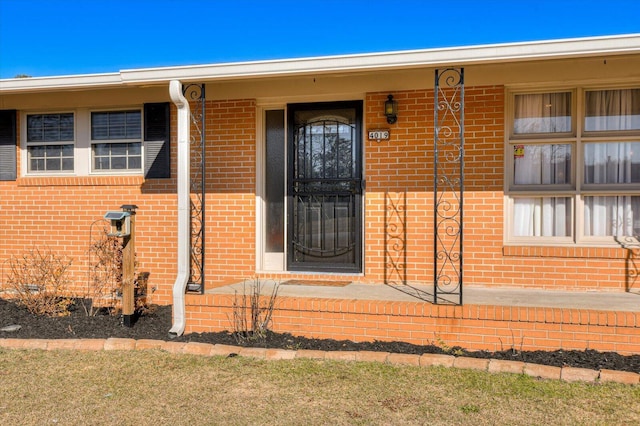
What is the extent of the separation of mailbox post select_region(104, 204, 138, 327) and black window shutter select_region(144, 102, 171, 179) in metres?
1.31

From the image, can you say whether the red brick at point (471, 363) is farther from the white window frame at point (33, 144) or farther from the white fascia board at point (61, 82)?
the white window frame at point (33, 144)

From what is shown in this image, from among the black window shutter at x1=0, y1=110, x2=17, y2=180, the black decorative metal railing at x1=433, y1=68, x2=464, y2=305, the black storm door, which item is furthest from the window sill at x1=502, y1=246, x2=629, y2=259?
the black window shutter at x1=0, y1=110, x2=17, y2=180

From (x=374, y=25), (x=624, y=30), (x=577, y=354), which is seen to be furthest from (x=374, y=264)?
(x=374, y=25)

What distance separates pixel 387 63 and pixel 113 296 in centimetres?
404

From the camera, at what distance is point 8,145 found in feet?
24.4

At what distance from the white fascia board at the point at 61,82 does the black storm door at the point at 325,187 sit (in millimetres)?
2212

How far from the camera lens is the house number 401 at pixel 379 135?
6.41 metres

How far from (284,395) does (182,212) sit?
241cm

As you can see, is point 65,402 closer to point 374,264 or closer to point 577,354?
point 374,264

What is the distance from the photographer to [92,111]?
7.29 meters

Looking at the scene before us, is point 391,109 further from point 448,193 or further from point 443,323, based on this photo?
point 443,323

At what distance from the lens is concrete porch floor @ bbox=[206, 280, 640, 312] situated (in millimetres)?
5066

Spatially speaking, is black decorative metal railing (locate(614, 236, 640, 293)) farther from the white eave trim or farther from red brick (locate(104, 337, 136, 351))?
red brick (locate(104, 337, 136, 351))

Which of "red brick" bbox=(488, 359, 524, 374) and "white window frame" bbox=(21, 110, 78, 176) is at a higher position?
"white window frame" bbox=(21, 110, 78, 176)
